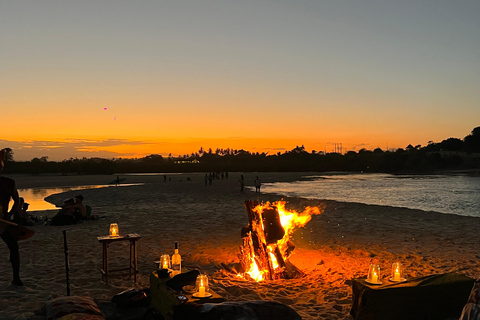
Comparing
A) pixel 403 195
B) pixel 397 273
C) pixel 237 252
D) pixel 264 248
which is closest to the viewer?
pixel 397 273

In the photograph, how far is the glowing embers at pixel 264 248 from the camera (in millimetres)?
8688

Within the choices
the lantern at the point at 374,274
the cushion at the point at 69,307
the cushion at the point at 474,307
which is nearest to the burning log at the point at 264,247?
the lantern at the point at 374,274

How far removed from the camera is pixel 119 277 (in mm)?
8406

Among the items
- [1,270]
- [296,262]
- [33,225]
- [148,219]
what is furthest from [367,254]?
[33,225]

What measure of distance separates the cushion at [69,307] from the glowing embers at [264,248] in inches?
153

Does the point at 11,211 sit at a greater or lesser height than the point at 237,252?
greater

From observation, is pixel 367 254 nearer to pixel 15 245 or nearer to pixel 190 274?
pixel 190 274

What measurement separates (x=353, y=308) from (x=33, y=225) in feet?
47.3

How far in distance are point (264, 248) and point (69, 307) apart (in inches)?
177

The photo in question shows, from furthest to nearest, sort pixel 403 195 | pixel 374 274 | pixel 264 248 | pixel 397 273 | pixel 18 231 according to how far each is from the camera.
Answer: pixel 403 195
pixel 264 248
pixel 18 231
pixel 397 273
pixel 374 274

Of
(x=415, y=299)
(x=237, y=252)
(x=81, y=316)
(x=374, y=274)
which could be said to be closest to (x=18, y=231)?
(x=81, y=316)

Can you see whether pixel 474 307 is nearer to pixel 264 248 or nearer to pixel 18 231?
pixel 264 248

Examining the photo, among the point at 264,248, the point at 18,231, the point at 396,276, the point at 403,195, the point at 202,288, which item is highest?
the point at 18,231

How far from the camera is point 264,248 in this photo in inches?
347
